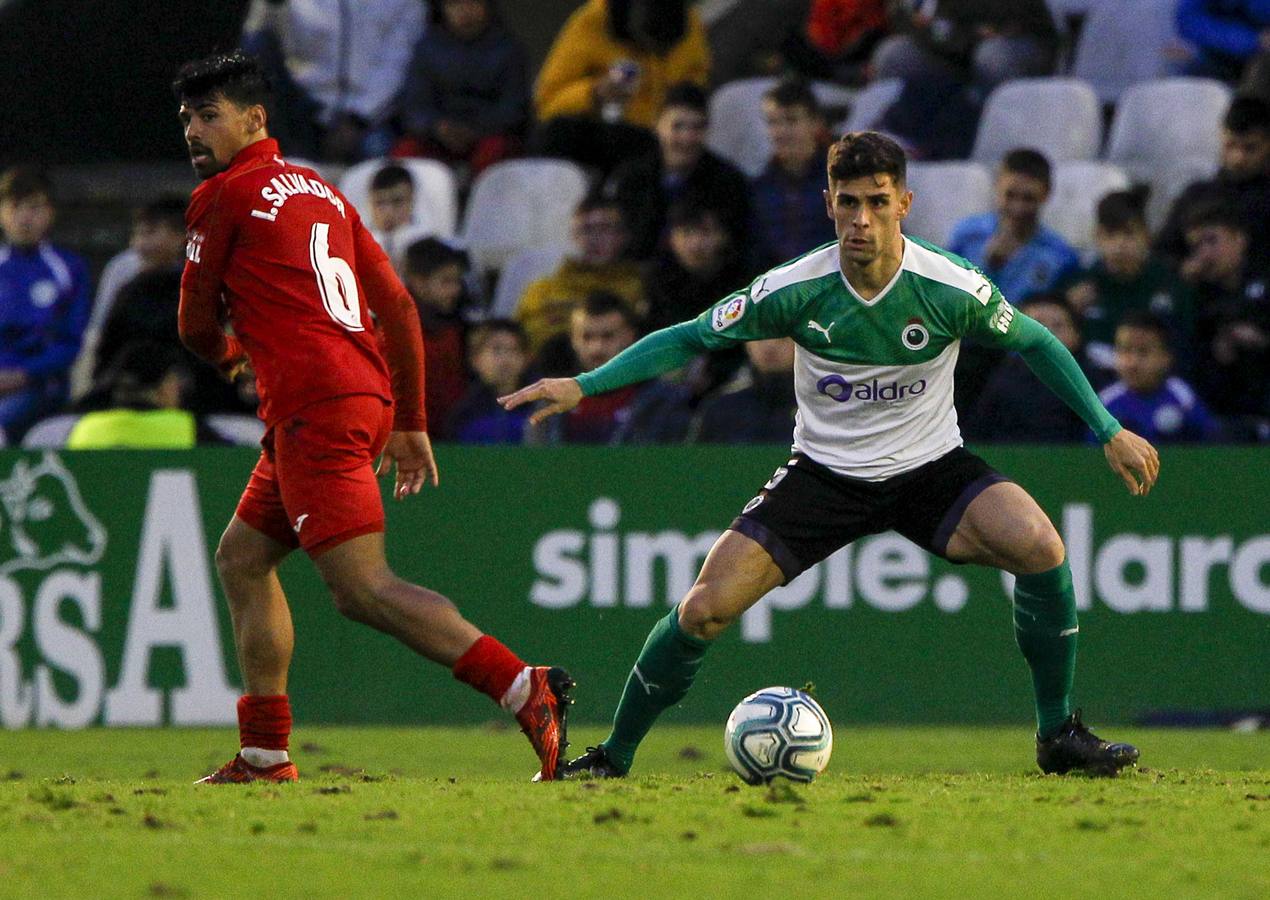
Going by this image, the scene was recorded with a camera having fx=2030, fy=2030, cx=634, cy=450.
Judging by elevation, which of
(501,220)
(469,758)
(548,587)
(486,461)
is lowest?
(469,758)

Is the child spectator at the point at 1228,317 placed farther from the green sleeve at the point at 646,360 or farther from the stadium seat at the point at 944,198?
the green sleeve at the point at 646,360

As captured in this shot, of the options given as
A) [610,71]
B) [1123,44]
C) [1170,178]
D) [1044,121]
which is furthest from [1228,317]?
[610,71]

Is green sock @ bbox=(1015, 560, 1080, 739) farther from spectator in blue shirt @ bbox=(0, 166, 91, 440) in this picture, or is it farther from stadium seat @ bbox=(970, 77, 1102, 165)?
spectator in blue shirt @ bbox=(0, 166, 91, 440)

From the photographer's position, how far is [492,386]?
1179 centimetres

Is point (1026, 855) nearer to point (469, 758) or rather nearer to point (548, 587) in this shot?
point (469, 758)

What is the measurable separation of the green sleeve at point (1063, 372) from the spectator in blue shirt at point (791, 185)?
5425 millimetres

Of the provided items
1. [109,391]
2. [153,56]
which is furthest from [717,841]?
[153,56]

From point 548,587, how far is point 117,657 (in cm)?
231

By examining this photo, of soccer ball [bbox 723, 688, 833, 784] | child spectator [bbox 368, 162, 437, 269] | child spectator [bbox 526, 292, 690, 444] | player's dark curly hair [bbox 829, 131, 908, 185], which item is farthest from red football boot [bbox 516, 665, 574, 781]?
child spectator [bbox 368, 162, 437, 269]

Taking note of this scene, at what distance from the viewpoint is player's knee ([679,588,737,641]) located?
665 cm

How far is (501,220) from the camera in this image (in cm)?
1393

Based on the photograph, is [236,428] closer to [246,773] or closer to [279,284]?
[246,773]

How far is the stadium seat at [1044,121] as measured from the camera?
1355 cm

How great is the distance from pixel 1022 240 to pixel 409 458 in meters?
5.95
